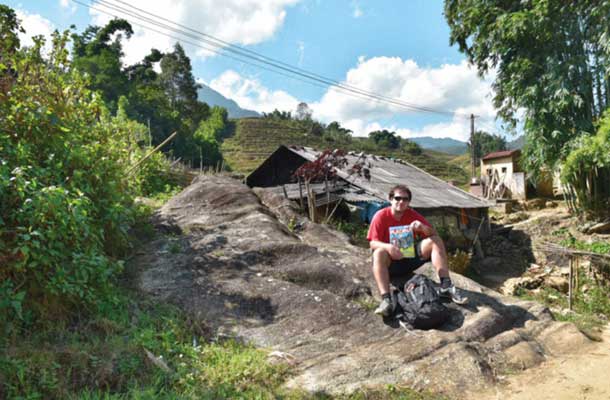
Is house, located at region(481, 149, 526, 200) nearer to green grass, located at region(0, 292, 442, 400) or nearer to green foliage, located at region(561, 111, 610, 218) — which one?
green foliage, located at region(561, 111, 610, 218)

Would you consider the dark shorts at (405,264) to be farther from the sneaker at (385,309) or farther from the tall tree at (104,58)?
the tall tree at (104,58)

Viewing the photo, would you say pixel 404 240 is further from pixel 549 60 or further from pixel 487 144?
pixel 487 144

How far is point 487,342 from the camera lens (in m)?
3.90

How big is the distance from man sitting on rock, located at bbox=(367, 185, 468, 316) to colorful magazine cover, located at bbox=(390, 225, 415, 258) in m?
0.05

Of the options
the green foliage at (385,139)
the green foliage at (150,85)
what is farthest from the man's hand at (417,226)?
the green foliage at (385,139)

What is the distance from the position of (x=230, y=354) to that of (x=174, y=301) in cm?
118

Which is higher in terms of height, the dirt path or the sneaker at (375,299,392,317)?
the sneaker at (375,299,392,317)

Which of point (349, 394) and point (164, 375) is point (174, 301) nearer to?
point (164, 375)

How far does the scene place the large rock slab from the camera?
345 centimetres

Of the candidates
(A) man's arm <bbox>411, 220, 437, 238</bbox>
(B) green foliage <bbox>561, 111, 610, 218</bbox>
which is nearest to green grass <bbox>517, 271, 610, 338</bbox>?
(B) green foliage <bbox>561, 111, 610, 218</bbox>

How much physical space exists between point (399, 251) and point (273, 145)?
166 ft

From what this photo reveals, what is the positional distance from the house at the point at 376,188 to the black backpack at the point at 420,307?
521 centimetres

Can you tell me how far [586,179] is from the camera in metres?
13.5

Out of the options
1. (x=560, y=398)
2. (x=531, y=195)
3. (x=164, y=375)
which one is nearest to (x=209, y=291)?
(x=164, y=375)
